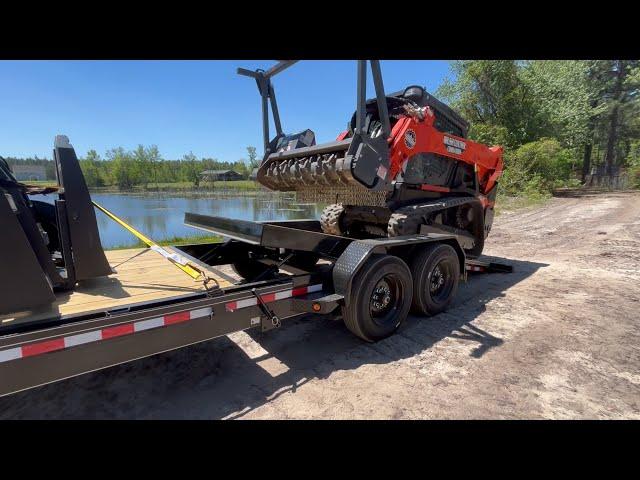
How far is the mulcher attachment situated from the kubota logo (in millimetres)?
3864

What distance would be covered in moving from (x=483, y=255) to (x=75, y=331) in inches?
338

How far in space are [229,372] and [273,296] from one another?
856 millimetres

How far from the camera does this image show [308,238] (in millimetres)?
4133

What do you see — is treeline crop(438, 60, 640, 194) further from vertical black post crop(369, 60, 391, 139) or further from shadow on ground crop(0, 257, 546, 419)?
shadow on ground crop(0, 257, 546, 419)

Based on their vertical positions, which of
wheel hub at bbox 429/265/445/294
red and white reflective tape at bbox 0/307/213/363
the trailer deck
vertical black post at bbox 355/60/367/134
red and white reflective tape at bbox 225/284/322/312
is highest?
vertical black post at bbox 355/60/367/134

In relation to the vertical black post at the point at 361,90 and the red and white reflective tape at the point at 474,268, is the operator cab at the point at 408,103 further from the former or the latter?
the red and white reflective tape at the point at 474,268

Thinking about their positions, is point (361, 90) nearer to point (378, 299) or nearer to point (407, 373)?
point (378, 299)

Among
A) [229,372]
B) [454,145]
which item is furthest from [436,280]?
[229,372]

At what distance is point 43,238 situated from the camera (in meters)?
2.82

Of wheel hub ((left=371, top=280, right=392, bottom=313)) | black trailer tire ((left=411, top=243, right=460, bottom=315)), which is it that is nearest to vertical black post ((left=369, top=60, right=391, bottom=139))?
black trailer tire ((left=411, top=243, right=460, bottom=315))

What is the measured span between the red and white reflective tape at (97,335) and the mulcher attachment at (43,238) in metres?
0.40

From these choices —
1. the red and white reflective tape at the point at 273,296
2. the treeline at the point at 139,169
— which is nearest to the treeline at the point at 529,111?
the red and white reflective tape at the point at 273,296

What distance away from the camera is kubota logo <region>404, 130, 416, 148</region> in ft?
16.3

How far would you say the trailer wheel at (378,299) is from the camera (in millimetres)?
3666
